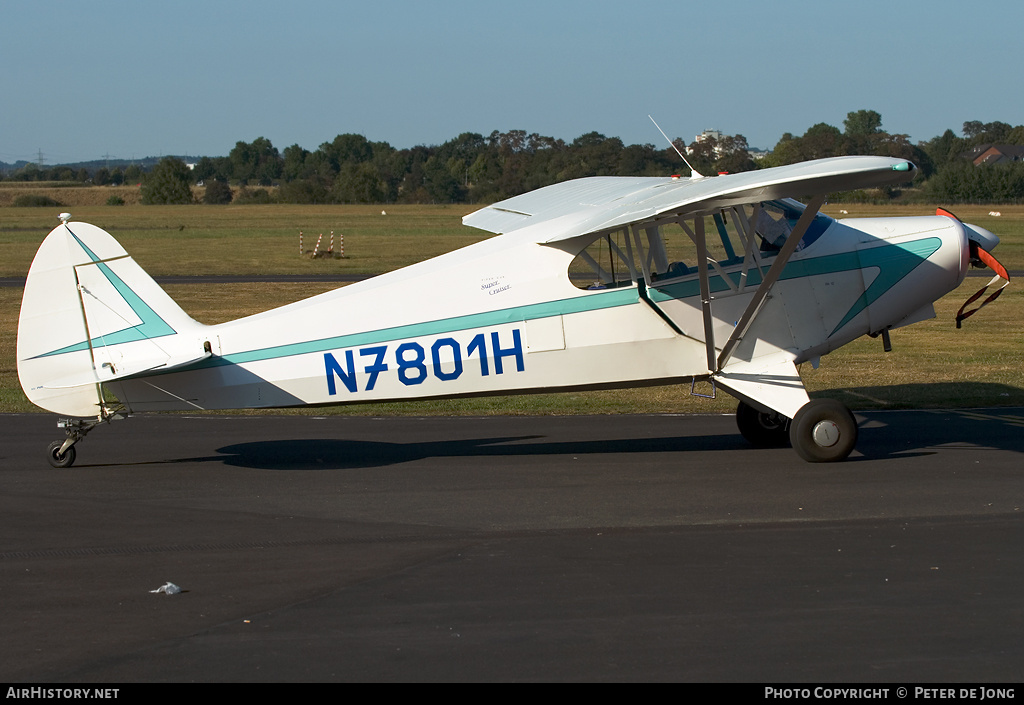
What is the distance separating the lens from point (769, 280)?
9.35 metres

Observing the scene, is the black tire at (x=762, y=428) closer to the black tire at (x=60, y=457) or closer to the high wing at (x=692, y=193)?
the high wing at (x=692, y=193)

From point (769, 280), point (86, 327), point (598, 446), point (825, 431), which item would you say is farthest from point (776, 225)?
point (86, 327)

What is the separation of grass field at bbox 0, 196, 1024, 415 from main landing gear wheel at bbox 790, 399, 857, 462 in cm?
316

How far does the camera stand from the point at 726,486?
28.9 feet

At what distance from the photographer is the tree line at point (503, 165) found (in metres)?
48.3

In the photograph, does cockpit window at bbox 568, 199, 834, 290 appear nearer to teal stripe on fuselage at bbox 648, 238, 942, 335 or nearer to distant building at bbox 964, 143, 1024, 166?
teal stripe on fuselage at bbox 648, 238, 942, 335

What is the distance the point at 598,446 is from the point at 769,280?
8.06ft

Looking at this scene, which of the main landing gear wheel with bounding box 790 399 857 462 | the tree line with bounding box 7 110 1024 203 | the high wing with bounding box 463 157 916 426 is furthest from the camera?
the tree line with bounding box 7 110 1024 203

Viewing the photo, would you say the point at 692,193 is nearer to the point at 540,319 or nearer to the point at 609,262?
the point at 609,262

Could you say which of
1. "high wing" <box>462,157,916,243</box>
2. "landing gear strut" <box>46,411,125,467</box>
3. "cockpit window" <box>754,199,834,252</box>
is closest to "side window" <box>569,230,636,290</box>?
"high wing" <box>462,157,916,243</box>

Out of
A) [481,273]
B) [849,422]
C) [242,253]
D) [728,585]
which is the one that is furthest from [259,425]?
[242,253]

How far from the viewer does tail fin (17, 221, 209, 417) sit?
909cm
